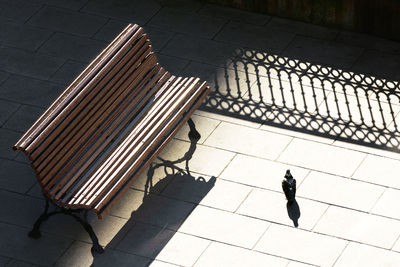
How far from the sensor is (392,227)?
41.1 feet

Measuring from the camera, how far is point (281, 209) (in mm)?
12922

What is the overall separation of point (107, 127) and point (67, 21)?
3791mm

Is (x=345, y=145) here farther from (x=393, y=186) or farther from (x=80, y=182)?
(x=80, y=182)

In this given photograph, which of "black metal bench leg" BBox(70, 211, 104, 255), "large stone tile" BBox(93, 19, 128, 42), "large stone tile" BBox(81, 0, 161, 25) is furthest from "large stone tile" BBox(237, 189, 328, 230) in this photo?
"large stone tile" BBox(81, 0, 161, 25)

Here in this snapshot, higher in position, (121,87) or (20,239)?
(121,87)

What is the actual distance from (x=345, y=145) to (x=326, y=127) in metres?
0.44

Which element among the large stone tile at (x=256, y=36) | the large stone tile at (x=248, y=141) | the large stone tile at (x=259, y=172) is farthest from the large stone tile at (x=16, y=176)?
the large stone tile at (x=256, y=36)

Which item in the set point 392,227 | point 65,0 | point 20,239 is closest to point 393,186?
point 392,227

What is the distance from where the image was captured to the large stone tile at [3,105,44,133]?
14.6 m

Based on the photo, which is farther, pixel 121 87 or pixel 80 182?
pixel 121 87

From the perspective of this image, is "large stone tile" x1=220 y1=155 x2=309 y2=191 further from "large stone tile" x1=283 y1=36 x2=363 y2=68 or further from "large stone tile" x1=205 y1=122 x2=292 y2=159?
"large stone tile" x1=283 y1=36 x2=363 y2=68

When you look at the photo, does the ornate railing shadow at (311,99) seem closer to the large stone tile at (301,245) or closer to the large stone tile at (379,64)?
the large stone tile at (379,64)

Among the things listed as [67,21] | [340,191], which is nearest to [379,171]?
[340,191]

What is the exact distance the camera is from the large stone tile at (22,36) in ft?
53.3
